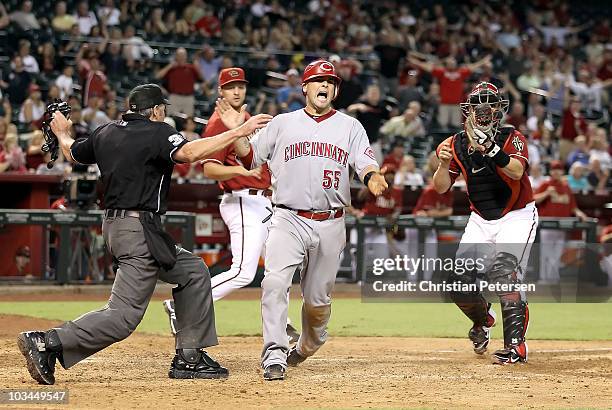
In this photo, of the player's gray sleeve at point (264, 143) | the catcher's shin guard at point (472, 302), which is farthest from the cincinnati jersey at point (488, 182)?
the player's gray sleeve at point (264, 143)

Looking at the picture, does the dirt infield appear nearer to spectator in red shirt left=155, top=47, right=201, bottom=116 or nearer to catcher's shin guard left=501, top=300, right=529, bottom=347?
catcher's shin guard left=501, top=300, right=529, bottom=347

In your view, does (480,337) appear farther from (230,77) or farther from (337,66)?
(337,66)

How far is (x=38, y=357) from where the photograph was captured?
7.02 metres

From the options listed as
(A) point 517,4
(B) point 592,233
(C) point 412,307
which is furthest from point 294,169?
(A) point 517,4

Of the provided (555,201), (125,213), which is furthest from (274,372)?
(555,201)

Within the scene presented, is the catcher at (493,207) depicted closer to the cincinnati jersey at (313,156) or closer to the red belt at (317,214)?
the cincinnati jersey at (313,156)

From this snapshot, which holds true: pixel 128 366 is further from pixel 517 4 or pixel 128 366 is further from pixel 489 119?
pixel 517 4

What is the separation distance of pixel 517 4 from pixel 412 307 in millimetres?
17144

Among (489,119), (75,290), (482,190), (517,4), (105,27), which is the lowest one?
(75,290)

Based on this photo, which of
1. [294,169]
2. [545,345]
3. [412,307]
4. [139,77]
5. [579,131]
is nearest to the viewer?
[294,169]

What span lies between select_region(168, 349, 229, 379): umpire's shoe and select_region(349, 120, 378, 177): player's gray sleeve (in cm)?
163

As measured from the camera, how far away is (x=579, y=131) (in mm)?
22469

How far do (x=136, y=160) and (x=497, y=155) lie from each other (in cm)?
276

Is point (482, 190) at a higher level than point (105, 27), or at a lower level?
lower
